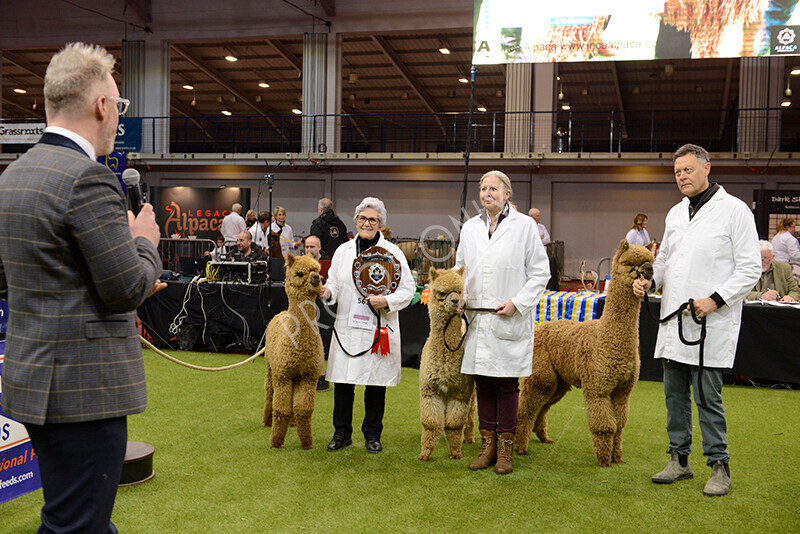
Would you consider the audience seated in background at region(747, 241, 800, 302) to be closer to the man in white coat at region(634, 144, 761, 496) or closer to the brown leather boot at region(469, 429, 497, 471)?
the man in white coat at region(634, 144, 761, 496)

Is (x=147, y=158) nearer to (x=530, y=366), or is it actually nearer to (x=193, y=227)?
(x=193, y=227)

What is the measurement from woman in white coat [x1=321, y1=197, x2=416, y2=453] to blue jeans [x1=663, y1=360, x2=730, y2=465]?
1637 mm

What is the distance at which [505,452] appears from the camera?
3.95 meters

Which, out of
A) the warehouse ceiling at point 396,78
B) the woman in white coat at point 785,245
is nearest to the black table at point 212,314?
the woman in white coat at point 785,245

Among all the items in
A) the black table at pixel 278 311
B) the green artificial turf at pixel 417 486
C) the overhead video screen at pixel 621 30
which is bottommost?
the green artificial turf at pixel 417 486

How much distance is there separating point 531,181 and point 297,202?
6.62 meters

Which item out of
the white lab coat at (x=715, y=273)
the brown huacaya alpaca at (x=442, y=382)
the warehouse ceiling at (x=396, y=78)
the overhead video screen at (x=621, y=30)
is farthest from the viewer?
the warehouse ceiling at (x=396, y=78)

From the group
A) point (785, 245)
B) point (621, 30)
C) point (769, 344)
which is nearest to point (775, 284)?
point (769, 344)

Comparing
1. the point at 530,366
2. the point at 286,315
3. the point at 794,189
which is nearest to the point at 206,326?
the point at 286,315

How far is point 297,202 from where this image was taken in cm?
1923

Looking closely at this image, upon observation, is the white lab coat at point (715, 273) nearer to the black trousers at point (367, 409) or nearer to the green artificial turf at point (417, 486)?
the green artificial turf at point (417, 486)

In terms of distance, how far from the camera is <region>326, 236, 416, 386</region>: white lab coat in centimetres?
427

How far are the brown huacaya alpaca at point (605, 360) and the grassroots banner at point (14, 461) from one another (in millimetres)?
2807

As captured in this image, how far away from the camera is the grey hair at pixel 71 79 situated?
5.24 ft
